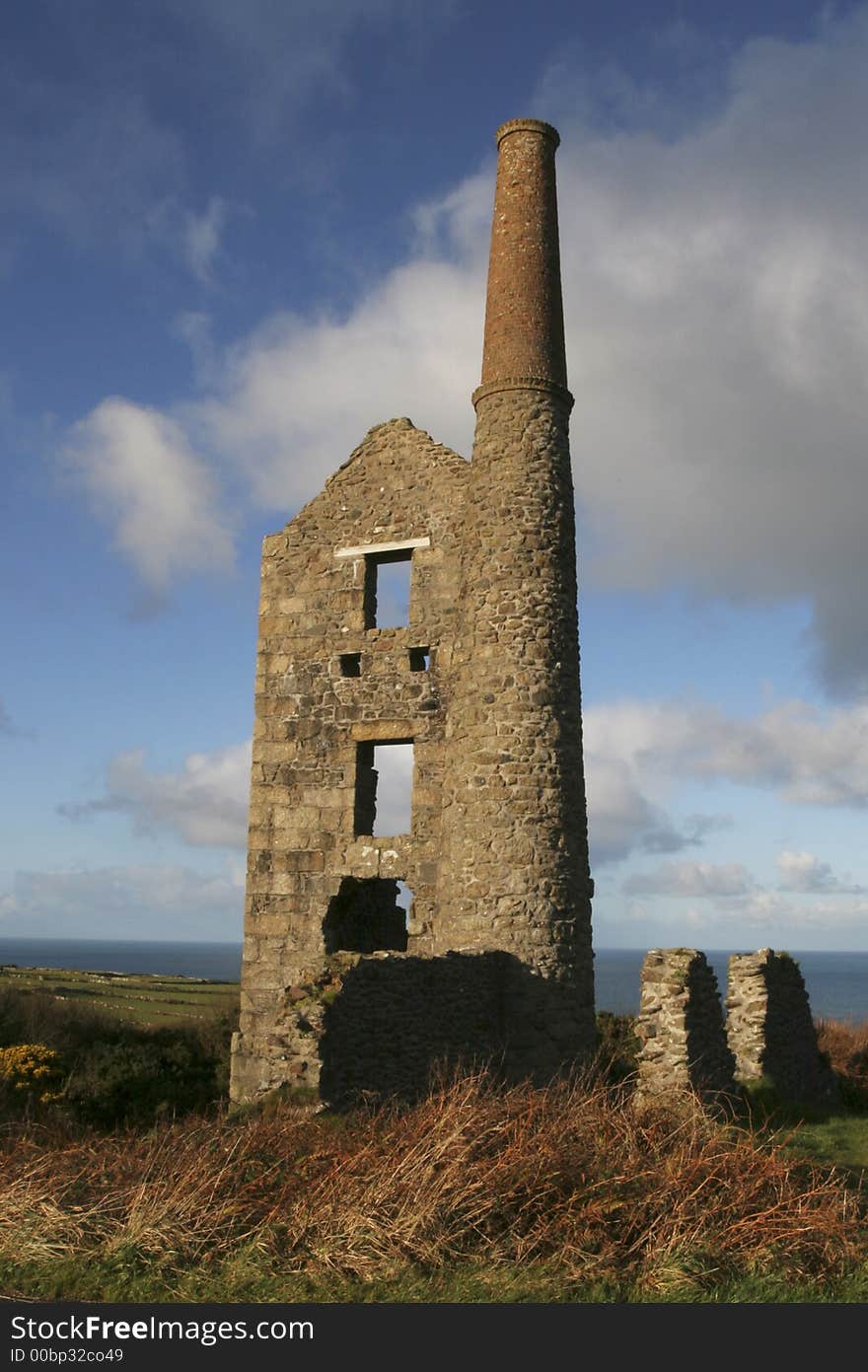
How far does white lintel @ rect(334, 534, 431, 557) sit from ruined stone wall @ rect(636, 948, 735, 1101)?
7.84 meters

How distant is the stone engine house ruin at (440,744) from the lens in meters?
14.4

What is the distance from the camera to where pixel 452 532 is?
1905 centimetres

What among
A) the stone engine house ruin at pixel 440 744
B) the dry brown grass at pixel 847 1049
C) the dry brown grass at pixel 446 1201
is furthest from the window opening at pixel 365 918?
the dry brown grass at pixel 446 1201

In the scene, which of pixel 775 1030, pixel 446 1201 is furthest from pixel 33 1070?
pixel 446 1201

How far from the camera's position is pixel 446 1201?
7324 millimetres

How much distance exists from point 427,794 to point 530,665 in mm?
2872

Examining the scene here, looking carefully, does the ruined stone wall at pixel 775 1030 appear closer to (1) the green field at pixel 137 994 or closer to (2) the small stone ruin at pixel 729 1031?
(2) the small stone ruin at pixel 729 1031

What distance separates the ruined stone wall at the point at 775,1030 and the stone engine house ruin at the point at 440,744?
3601mm

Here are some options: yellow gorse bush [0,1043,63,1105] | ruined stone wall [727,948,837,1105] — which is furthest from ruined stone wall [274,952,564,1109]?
yellow gorse bush [0,1043,63,1105]

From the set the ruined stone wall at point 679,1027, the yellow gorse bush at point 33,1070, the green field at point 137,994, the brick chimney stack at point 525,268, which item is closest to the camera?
the ruined stone wall at point 679,1027

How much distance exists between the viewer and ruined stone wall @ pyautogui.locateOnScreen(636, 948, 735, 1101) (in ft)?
46.3

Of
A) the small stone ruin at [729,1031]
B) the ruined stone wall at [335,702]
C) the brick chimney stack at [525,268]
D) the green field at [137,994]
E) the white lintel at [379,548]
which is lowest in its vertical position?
the green field at [137,994]

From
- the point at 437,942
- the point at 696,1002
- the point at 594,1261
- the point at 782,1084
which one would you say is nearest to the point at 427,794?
the point at 437,942
